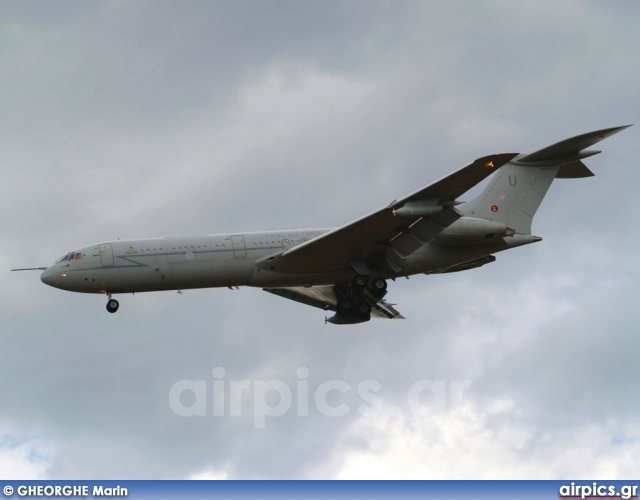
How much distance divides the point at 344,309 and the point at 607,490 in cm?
1763

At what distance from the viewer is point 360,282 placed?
1657 inches

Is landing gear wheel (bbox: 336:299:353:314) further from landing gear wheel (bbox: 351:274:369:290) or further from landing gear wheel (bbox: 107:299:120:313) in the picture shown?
landing gear wheel (bbox: 107:299:120:313)

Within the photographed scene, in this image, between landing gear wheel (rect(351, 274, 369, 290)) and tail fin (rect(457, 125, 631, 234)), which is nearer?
landing gear wheel (rect(351, 274, 369, 290))

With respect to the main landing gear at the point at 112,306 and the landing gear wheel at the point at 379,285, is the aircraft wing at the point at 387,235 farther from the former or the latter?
the main landing gear at the point at 112,306

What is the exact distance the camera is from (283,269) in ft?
134

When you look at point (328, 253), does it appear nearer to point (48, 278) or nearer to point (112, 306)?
point (112, 306)

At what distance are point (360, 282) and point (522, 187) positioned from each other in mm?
8241

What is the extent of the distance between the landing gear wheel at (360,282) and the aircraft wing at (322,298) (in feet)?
10.5

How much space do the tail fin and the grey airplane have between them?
47mm

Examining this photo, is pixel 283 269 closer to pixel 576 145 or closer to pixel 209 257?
pixel 209 257

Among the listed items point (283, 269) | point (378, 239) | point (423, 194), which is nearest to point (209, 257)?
point (283, 269)

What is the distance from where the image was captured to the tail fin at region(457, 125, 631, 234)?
43.1m

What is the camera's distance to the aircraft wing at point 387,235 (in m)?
36.8

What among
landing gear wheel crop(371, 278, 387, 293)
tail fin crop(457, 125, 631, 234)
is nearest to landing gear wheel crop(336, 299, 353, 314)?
landing gear wheel crop(371, 278, 387, 293)
